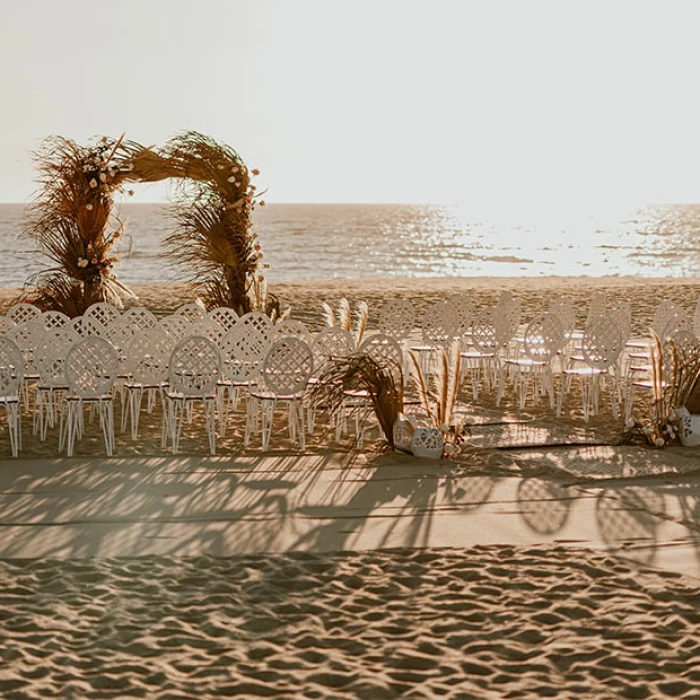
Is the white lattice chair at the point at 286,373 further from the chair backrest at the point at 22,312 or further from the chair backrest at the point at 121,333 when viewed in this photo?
the chair backrest at the point at 22,312

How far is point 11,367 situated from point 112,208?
522 cm

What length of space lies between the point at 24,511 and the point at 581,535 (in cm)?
322

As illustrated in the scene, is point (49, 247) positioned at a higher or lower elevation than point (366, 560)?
higher

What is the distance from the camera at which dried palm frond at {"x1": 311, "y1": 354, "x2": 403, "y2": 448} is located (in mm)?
8508

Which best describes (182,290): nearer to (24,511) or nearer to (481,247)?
(24,511)

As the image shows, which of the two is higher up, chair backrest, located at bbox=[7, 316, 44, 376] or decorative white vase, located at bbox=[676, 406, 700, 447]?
chair backrest, located at bbox=[7, 316, 44, 376]

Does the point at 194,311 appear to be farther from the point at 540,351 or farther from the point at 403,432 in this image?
the point at 403,432

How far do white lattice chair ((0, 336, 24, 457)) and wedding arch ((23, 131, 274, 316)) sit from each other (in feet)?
16.0

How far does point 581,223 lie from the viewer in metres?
101

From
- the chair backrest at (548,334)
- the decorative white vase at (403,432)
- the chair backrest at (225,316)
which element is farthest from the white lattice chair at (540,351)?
the chair backrest at (225,316)

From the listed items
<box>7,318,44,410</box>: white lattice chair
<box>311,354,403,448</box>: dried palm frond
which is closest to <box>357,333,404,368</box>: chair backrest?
<box>311,354,403,448</box>: dried palm frond

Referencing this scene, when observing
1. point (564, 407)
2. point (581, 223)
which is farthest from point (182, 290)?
point (581, 223)

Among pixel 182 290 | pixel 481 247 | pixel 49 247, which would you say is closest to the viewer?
pixel 49 247

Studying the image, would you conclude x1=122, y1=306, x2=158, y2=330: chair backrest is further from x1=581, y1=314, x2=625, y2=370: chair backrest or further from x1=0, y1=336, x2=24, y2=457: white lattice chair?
x1=581, y1=314, x2=625, y2=370: chair backrest
